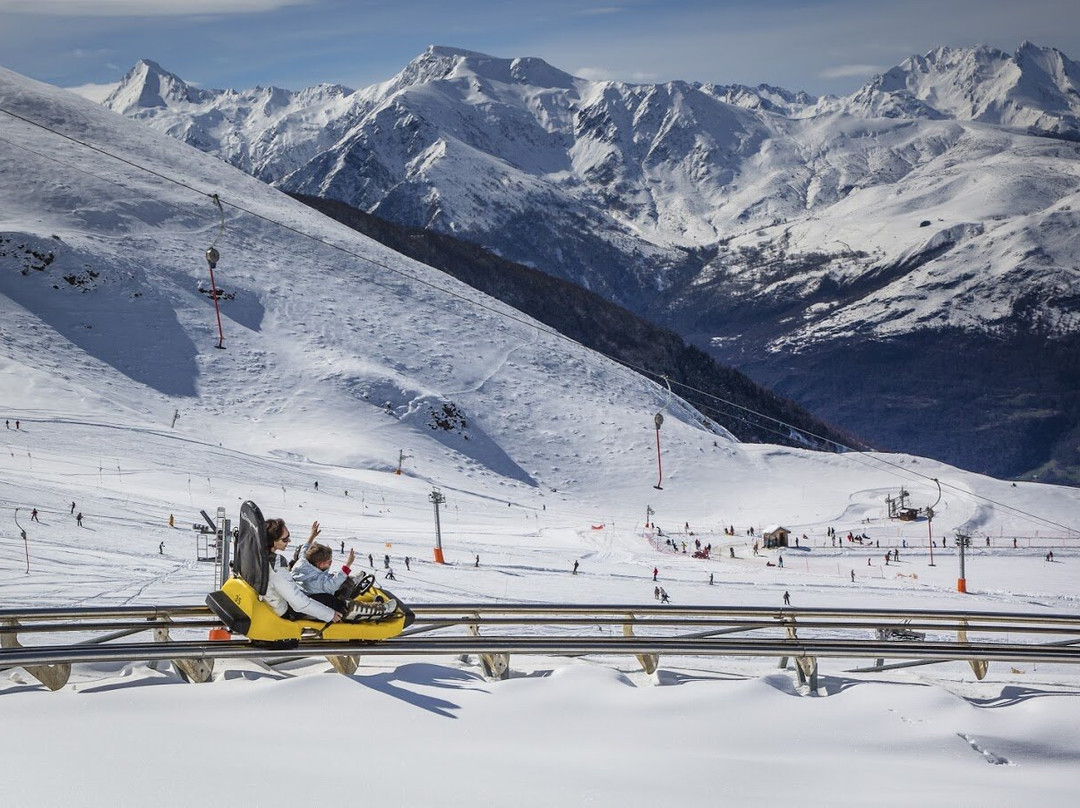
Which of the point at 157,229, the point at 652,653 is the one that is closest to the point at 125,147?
the point at 157,229

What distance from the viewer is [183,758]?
841 centimetres

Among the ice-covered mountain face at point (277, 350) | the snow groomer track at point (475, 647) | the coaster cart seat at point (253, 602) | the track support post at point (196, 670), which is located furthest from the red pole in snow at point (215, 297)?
the coaster cart seat at point (253, 602)

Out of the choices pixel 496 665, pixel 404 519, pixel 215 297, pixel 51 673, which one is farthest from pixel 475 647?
pixel 215 297

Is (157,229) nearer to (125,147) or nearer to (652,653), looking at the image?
→ (125,147)

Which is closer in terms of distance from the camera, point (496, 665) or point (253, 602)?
point (253, 602)

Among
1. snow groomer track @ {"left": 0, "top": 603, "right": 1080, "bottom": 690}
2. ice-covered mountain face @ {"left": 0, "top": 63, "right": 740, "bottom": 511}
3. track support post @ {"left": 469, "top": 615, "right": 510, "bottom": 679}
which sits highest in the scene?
ice-covered mountain face @ {"left": 0, "top": 63, "right": 740, "bottom": 511}

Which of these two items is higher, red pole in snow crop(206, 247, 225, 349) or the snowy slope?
red pole in snow crop(206, 247, 225, 349)

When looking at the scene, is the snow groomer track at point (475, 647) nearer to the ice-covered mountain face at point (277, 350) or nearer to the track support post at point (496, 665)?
the track support post at point (496, 665)

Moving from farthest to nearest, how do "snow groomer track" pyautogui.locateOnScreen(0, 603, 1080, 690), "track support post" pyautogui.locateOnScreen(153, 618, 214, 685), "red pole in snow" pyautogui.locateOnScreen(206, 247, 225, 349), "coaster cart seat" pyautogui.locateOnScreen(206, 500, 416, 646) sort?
"red pole in snow" pyautogui.locateOnScreen(206, 247, 225, 349) → "track support post" pyautogui.locateOnScreen(153, 618, 214, 685) → "coaster cart seat" pyautogui.locateOnScreen(206, 500, 416, 646) → "snow groomer track" pyautogui.locateOnScreen(0, 603, 1080, 690)

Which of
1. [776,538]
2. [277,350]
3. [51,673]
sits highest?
[277,350]

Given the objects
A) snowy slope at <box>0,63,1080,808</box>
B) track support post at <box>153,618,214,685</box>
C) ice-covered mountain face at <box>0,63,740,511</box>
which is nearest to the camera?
snowy slope at <box>0,63,1080,808</box>

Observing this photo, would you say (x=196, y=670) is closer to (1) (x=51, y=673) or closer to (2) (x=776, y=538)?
(1) (x=51, y=673)

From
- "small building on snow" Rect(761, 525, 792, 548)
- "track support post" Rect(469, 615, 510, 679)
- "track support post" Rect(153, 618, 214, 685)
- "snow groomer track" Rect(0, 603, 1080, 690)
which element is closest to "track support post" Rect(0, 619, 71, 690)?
"snow groomer track" Rect(0, 603, 1080, 690)

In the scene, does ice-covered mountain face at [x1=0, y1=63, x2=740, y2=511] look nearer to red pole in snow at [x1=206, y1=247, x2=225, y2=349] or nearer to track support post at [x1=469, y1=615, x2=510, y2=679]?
red pole in snow at [x1=206, y1=247, x2=225, y2=349]
